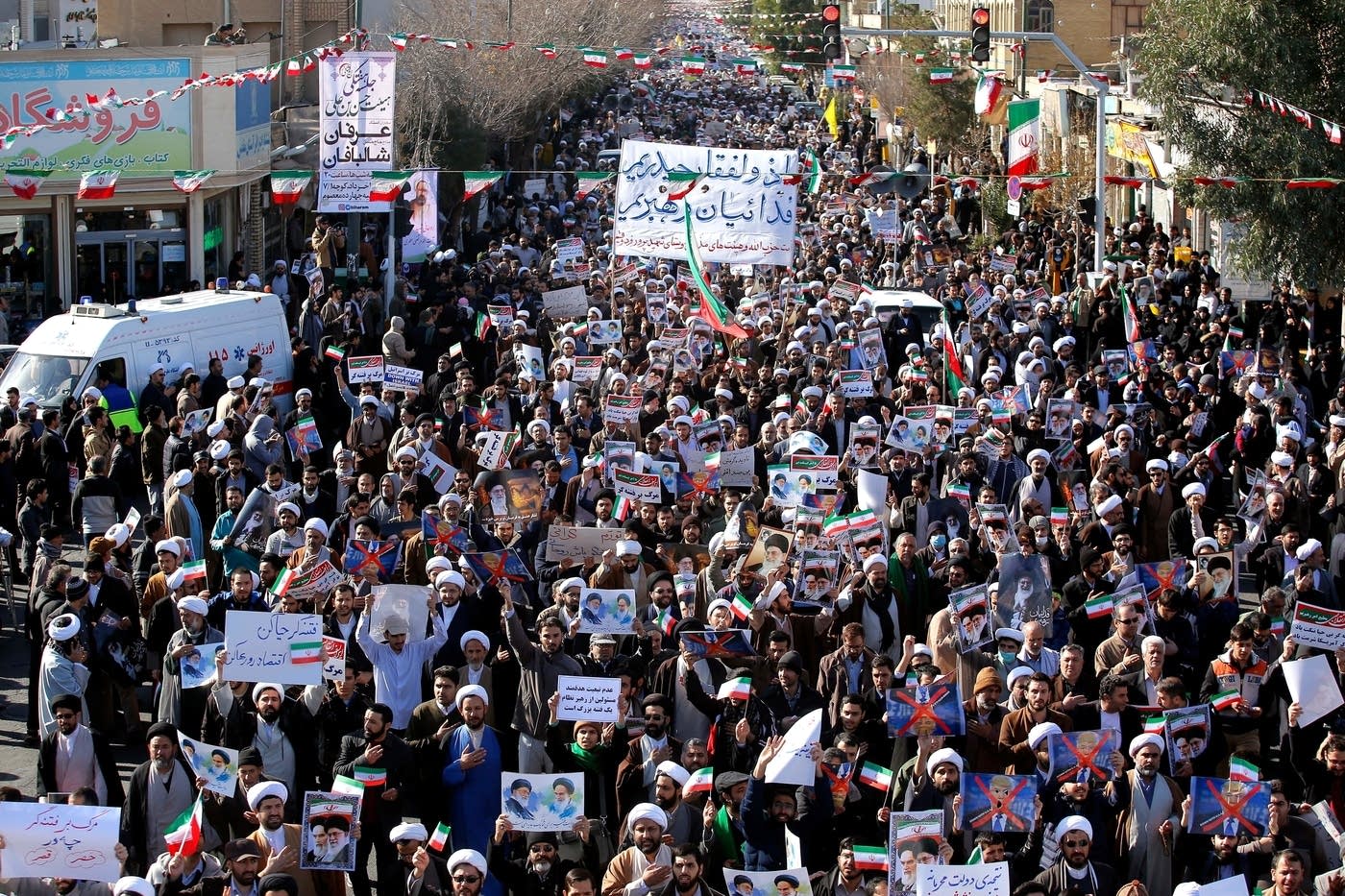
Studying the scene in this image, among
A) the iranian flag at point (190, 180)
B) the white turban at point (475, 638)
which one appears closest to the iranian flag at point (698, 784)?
the white turban at point (475, 638)

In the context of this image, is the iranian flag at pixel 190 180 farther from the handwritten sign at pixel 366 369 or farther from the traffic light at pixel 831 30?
the handwritten sign at pixel 366 369

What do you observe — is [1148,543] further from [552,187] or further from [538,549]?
[552,187]

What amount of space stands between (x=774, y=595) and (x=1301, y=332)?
13.5 metres

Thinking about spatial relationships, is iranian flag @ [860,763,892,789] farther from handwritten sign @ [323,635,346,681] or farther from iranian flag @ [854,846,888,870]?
handwritten sign @ [323,635,346,681]

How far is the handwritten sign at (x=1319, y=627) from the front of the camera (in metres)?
11.0

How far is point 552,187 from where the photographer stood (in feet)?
153

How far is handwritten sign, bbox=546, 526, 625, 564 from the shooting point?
1308cm

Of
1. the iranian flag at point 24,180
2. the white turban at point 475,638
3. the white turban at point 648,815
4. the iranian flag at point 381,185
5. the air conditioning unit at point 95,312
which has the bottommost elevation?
the white turban at point 648,815

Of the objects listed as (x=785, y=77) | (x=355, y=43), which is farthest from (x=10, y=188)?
(x=785, y=77)

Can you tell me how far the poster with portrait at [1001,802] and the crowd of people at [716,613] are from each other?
0.02 metres

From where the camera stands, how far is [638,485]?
1412 centimetres

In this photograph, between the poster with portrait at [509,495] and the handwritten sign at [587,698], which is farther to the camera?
the poster with portrait at [509,495]

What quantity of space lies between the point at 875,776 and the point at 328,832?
2.67 m

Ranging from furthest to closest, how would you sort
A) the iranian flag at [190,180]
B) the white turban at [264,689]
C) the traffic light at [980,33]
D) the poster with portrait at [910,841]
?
the iranian flag at [190,180]
the traffic light at [980,33]
the white turban at [264,689]
the poster with portrait at [910,841]
